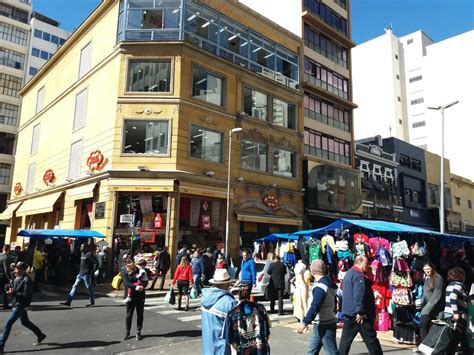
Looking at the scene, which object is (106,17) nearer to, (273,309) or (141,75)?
(141,75)

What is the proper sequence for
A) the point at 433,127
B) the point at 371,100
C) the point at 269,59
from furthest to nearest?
the point at 371,100 < the point at 433,127 < the point at 269,59

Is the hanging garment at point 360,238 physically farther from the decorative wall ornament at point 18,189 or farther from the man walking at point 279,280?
the decorative wall ornament at point 18,189

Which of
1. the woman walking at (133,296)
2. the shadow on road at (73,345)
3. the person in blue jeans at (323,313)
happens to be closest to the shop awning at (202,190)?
the woman walking at (133,296)

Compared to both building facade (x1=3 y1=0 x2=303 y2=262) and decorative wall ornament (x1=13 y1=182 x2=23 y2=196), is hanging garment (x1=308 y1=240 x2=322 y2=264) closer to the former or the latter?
building facade (x1=3 y1=0 x2=303 y2=262)

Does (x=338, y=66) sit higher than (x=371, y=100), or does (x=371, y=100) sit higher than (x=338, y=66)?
(x=371, y=100)

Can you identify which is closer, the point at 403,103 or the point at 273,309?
the point at 273,309

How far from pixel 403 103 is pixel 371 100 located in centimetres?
550

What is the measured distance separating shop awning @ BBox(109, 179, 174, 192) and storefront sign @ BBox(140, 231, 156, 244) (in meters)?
2.24

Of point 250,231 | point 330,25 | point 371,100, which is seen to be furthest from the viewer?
point 371,100

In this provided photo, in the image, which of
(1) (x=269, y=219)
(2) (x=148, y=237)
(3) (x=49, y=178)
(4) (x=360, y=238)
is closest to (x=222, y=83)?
(1) (x=269, y=219)

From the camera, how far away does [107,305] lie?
535 inches

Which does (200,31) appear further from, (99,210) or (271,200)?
(99,210)

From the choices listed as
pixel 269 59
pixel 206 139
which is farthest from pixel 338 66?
pixel 206 139

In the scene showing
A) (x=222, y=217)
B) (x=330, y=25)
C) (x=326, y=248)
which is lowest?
(x=326, y=248)
